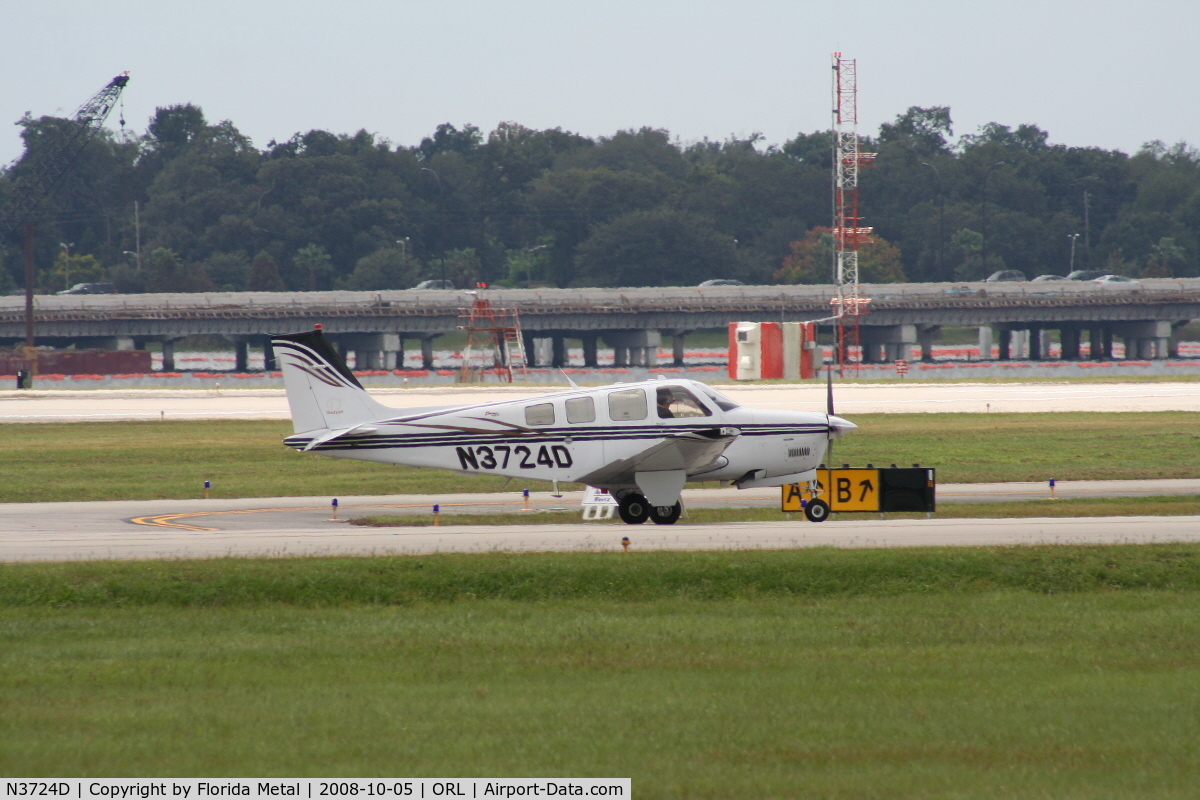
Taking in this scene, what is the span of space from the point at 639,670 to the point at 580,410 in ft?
36.6

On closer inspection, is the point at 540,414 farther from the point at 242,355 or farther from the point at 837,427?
the point at 242,355

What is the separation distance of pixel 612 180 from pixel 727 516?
16058cm

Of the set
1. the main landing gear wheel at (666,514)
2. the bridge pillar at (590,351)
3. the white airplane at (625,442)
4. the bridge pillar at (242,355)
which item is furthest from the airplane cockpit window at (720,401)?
the bridge pillar at (590,351)

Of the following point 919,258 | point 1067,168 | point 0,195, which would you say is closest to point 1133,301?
point 919,258

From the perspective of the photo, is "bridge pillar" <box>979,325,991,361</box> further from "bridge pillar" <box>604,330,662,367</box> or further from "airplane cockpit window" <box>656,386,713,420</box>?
"airplane cockpit window" <box>656,386,713,420</box>

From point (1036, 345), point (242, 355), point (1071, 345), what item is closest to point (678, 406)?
point (242, 355)

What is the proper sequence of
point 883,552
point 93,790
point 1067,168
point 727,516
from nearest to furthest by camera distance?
point 93,790 < point 883,552 < point 727,516 < point 1067,168

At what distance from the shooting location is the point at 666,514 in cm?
2208

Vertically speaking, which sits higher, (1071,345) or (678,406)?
(1071,345)

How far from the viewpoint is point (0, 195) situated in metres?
183

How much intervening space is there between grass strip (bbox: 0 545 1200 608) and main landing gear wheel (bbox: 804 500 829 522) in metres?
5.54

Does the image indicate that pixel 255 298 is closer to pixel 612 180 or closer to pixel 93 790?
pixel 612 180

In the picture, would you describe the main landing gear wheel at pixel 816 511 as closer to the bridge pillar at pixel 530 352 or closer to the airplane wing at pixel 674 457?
the airplane wing at pixel 674 457

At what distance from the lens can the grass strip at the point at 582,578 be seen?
50.0ft
